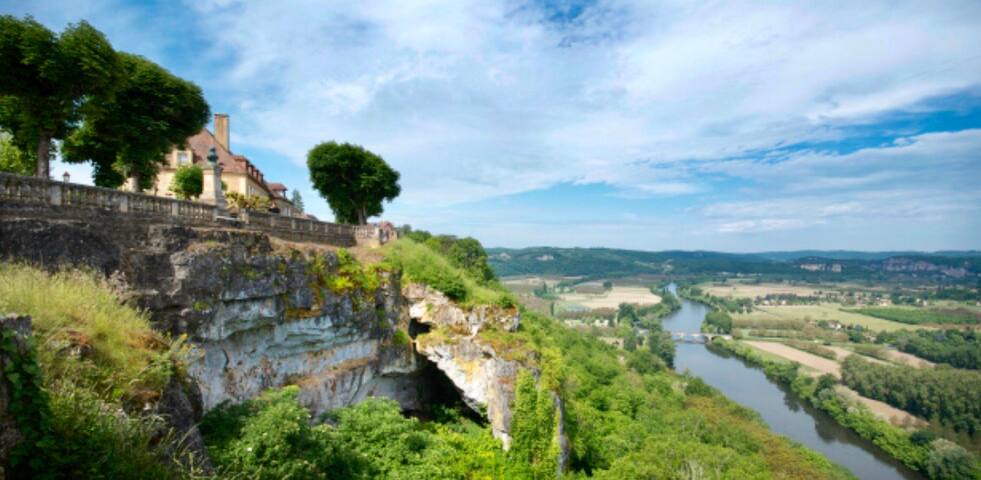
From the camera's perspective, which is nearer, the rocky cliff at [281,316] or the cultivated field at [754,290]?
the rocky cliff at [281,316]

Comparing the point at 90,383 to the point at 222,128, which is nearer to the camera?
the point at 90,383

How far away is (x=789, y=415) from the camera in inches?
1962

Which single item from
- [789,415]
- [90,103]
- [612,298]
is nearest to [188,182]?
[90,103]

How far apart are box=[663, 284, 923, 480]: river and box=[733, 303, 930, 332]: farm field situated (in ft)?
149

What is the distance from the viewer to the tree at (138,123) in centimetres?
1499

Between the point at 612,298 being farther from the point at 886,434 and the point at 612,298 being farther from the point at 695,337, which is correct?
the point at 886,434

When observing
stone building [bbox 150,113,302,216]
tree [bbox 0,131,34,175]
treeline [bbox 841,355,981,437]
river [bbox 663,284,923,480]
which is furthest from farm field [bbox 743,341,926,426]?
tree [bbox 0,131,34,175]

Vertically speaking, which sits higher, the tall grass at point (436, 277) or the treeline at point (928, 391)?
the tall grass at point (436, 277)

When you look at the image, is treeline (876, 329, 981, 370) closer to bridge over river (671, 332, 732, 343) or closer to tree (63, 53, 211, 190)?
bridge over river (671, 332, 732, 343)

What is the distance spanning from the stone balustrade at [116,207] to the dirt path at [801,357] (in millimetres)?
73212

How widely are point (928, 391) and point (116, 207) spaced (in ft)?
231

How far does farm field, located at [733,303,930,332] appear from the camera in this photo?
337 ft

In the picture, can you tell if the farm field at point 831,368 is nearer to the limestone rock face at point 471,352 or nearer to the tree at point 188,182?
the limestone rock face at point 471,352

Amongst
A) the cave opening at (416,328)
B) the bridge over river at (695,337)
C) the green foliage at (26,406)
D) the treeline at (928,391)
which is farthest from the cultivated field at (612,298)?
the green foliage at (26,406)
